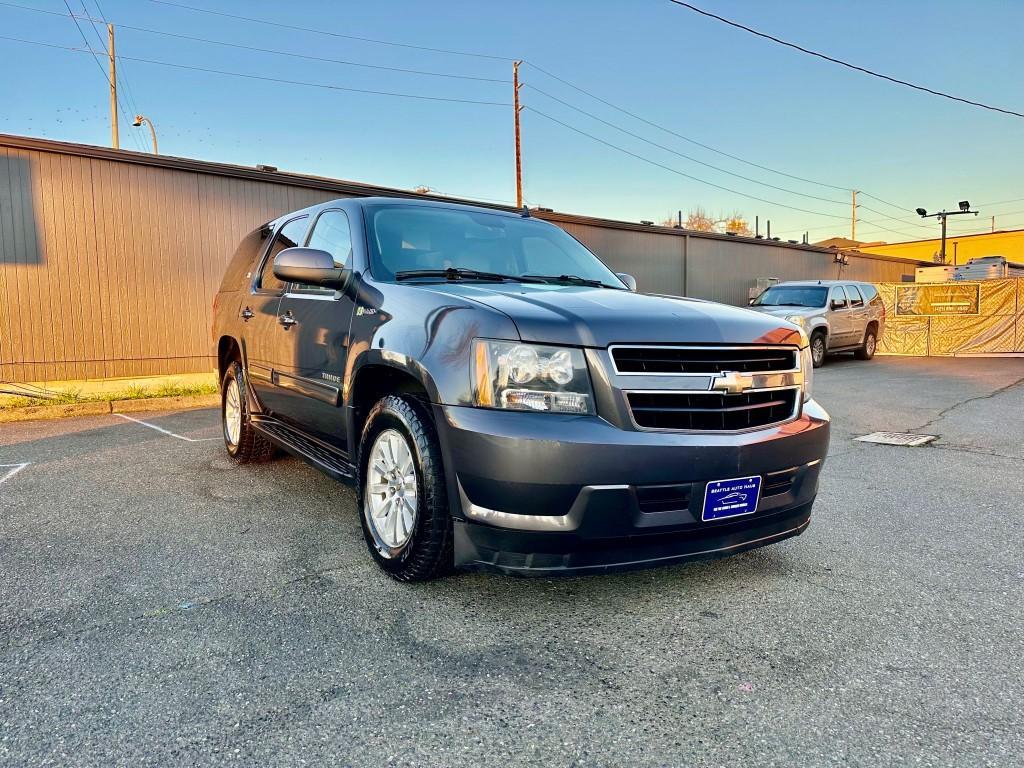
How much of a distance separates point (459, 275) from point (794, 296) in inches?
514

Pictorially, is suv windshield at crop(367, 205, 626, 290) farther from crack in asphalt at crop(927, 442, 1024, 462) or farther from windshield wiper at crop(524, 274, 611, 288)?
crack in asphalt at crop(927, 442, 1024, 462)

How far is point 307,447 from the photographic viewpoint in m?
4.20

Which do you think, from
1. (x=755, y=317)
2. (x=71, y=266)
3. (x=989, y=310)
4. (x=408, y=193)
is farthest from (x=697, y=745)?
(x=989, y=310)

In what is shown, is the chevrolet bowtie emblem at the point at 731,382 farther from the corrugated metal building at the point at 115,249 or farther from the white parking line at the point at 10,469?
the corrugated metal building at the point at 115,249

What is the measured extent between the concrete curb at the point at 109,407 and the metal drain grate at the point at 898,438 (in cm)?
807

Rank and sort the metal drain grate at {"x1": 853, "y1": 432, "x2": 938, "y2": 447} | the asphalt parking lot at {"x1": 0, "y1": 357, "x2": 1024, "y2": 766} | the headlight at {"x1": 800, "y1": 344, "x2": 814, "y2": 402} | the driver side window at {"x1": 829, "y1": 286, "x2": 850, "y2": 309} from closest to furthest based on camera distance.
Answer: the asphalt parking lot at {"x1": 0, "y1": 357, "x2": 1024, "y2": 766} < the headlight at {"x1": 800, "y1": 344, "x2": 814, "y2": 402} < the metal drain grate at {"x1": 853, "y1": 432, "x2": 938, "y2": 447} < the driver side window at {"x1": 829, "y1": 286, "x2": 850, "y2": 309}

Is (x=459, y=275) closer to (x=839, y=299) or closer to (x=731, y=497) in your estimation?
(x=731, y=497)

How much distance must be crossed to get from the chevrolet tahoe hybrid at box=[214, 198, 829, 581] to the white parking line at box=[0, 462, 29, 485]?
3.14 metres

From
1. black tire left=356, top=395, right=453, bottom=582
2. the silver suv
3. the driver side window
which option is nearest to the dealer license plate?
black tire left=356, top=395, right=453, bottom=582

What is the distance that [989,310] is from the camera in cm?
1603

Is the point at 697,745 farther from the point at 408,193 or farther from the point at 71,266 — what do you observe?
the point at 408,193

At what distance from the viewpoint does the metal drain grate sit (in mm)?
6531

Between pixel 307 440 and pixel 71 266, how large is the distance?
300 inches

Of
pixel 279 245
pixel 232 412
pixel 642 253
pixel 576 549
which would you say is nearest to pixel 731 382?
pixel 576 549
